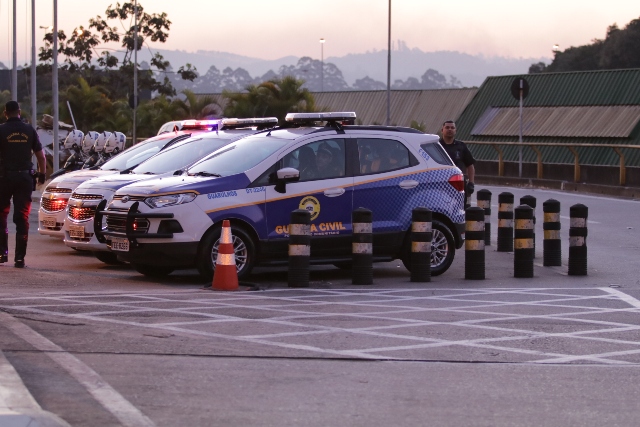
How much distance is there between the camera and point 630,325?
10352mm

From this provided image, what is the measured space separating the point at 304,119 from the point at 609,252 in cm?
569

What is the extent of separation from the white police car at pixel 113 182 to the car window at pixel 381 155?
7.53 ft

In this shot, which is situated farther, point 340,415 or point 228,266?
point 228,266

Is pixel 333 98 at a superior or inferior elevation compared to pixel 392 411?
superior

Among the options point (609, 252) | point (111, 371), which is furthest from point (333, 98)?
point (111, 371)

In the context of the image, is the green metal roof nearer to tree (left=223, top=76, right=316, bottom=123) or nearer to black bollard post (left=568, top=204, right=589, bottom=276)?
tree (left=223, top=76, right=316, bottom=123)

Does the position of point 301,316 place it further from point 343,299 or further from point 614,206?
point 614,206

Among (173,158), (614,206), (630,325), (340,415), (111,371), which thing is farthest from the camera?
(614,206)

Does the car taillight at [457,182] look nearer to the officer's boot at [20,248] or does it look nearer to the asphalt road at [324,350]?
the asphalt road at [324,350]

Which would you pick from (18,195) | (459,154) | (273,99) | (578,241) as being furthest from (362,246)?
(273,99)

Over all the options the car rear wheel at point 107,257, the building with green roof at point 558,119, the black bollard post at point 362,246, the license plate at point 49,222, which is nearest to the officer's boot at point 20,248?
the car rear wheel at point 107,257

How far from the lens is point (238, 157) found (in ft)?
45.5

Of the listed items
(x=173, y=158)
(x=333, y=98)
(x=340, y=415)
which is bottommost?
(x=340, y=415)

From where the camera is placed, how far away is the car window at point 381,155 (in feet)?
46.0
